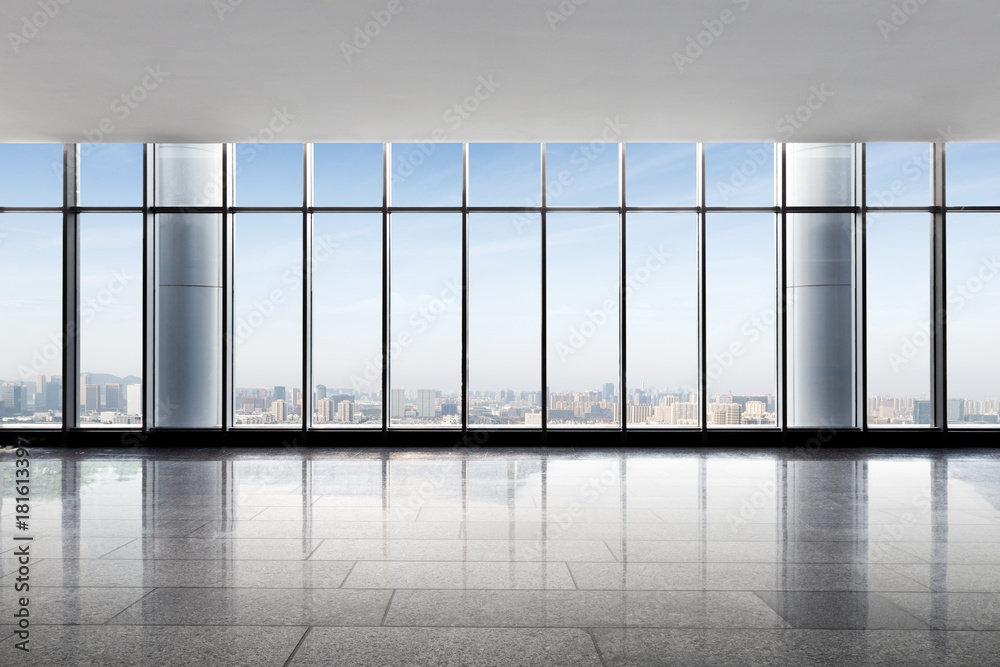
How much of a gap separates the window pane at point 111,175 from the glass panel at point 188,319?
2.61ft

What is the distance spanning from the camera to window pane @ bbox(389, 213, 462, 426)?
517 inches

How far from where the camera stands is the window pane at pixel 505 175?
13.3 metres

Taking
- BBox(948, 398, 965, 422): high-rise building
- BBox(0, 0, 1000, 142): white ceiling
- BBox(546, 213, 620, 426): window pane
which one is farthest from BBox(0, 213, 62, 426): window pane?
BBox(948, 398, 965, 422): high-rise building

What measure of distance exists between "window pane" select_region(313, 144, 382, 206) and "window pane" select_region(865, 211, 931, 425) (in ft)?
29.9

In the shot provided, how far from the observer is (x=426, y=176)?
13336 mm

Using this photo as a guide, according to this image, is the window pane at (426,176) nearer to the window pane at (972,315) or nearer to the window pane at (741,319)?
the window pane at (741,319)

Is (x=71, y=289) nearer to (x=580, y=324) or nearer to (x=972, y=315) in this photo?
(x=580, y=324)

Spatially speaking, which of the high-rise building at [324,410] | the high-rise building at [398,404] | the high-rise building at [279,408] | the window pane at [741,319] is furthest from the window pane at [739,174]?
the high-rise building at [279,408]

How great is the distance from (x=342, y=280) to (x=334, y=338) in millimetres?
1080

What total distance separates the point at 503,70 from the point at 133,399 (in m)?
9.58

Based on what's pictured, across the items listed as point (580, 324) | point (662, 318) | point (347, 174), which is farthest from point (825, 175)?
point (347, 174)

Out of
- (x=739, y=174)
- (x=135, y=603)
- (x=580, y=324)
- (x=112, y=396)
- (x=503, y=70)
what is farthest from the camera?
(x=739, y=174)

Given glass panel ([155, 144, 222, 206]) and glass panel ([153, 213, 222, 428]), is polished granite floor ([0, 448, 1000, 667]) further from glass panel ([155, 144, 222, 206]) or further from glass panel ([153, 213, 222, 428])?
glass panel ([155, 144, 222, 206])

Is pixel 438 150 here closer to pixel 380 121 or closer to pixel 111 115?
pixel 380 121
